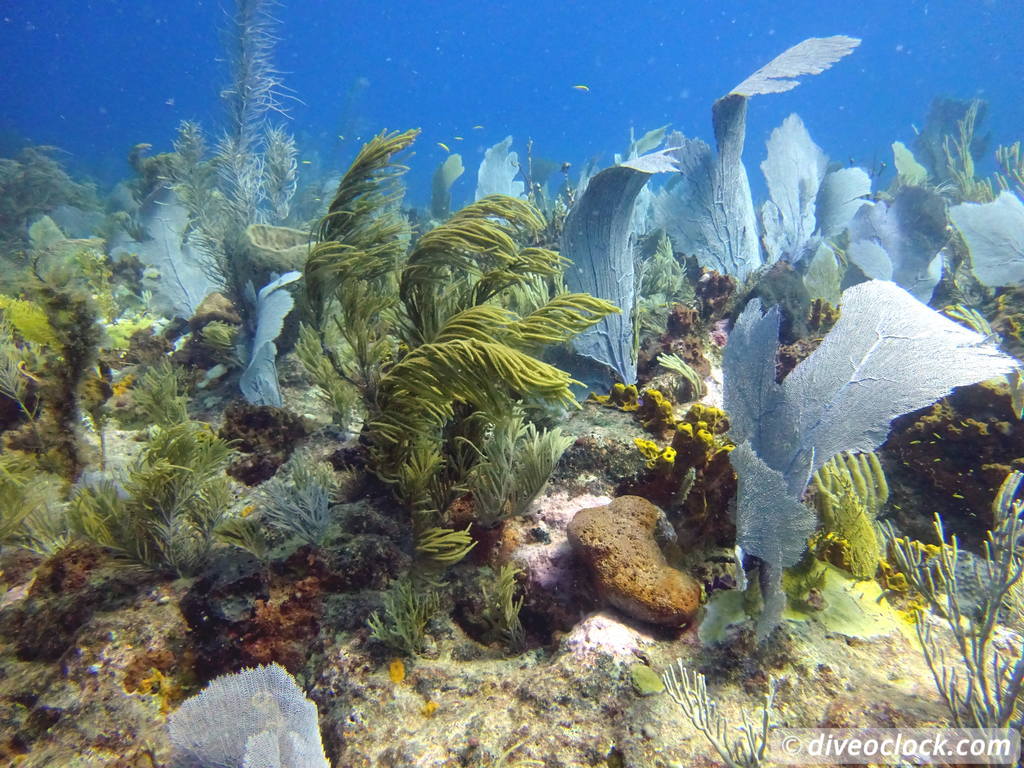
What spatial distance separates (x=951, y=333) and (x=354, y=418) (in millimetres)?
4186

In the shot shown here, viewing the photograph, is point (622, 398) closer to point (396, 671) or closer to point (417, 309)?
point (417, 309)

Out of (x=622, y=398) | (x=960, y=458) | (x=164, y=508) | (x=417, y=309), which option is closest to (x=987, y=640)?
(x=960, y=458)

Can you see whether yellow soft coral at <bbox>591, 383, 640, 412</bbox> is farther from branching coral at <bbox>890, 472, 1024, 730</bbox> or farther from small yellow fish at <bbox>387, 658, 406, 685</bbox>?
small yellow fish at <bbox>387, 658, 406, 685</bbox>

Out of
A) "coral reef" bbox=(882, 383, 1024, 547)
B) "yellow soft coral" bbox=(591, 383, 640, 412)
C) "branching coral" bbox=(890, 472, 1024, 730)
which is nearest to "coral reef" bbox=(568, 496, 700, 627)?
"branching coral" bbox=(890, 472, 1024, 730)

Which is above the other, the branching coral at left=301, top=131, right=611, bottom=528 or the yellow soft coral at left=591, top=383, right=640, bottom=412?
the branching coral at left=301, top=131, right=611, bottom=528

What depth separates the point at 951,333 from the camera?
253 centimetres

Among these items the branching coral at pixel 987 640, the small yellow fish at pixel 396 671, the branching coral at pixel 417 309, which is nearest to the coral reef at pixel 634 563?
the branching coral at pixel 417 309

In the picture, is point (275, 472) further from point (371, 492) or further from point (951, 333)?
point (951, 333)

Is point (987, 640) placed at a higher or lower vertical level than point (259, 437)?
lower

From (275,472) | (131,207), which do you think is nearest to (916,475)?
(275,472)

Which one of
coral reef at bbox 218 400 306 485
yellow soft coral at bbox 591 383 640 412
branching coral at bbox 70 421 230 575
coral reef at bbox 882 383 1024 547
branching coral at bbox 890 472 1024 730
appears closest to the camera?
branching coral at bbox 890 472 1024 730

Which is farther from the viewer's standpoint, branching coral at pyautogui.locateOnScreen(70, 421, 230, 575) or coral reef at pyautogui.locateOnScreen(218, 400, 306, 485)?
coral reef at pyautogui.locateOnScreen(218, 400, 306, 485)

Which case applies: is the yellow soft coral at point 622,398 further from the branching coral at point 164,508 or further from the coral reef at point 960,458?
the branching coral at point 164,508

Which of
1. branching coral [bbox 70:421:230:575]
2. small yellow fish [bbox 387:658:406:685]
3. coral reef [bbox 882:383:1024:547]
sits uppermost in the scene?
branching coral [bbox 70:421:230:575]
